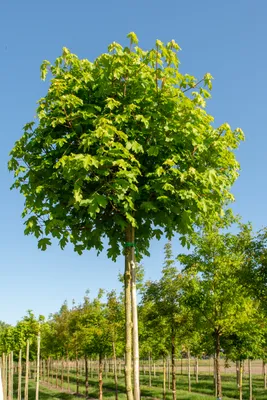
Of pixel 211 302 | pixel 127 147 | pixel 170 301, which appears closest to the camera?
pixel 127 147

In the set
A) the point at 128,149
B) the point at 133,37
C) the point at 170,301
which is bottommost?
the point at 170,301

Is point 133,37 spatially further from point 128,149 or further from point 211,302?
point 211,302

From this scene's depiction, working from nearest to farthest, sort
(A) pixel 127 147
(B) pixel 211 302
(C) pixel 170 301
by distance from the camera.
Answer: (A) pixel 127 147 < (B) pixel 211 302 < (C) pixel 170 301

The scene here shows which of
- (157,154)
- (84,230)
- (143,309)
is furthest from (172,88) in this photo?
(143,309)

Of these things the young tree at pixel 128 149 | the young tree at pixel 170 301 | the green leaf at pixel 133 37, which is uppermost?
the green leaf at pixel 133 37

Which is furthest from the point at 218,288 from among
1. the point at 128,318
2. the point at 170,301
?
the point at 128,318

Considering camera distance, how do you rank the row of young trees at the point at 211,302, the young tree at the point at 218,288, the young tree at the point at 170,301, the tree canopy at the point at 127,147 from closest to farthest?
the tree canopy at the point at 127,147, the row of young trees at the point at 211,302, the young tree at the point at 218,288, the young tree at the point at 170,301

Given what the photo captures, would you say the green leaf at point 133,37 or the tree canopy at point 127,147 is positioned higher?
the green leaf at point 133,37

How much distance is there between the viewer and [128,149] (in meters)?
6.77

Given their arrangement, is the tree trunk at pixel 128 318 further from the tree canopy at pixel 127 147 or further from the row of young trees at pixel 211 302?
the row of young trees at pixel 211 302

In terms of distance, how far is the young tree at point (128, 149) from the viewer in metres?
6.82

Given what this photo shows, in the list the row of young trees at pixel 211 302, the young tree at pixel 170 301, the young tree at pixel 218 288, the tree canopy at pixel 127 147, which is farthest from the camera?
the young tree at pixel 170 301

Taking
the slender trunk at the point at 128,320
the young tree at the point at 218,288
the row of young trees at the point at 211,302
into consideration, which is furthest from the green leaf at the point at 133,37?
the young tree at the point at 218,288

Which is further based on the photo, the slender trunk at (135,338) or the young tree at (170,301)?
the young tree at (170,301)
